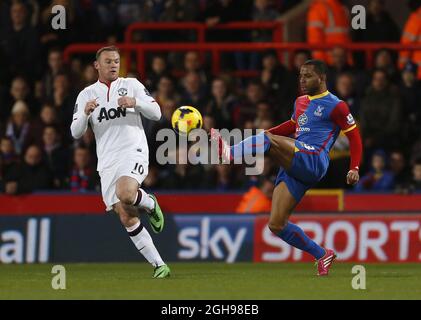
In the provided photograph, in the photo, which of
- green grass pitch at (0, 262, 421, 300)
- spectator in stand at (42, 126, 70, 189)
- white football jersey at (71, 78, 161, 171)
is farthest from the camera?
spectator in stand at (42, 126, 70, 189)

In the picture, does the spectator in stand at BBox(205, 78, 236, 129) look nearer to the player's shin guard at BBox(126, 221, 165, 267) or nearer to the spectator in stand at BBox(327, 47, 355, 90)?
the spectator in stand at BBox(327, 47, 355, 90)

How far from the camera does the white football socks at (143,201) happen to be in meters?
12.5

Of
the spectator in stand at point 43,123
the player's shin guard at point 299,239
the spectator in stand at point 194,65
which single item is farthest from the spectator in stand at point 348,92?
the player's shin guard at point 299,239

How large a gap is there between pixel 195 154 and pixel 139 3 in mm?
4685

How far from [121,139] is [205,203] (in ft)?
16.2

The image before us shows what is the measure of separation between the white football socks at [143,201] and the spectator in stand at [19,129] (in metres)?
5.76

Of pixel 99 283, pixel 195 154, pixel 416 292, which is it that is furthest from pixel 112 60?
pixel 195 154

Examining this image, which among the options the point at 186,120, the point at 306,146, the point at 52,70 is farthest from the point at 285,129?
the point at 52,70

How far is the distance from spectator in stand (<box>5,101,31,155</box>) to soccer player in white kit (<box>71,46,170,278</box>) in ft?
17.8

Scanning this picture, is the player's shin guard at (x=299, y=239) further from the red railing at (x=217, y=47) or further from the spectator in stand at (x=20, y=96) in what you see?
the spectator in stand at (x=20, y=96)

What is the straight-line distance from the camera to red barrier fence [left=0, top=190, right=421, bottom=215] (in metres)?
17.2

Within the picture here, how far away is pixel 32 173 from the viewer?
17.5 m

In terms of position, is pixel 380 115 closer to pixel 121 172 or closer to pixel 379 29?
pixel 379 29

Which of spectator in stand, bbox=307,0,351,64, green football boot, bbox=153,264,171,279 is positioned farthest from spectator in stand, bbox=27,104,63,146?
green football boot, bbox=153,264,171,279
